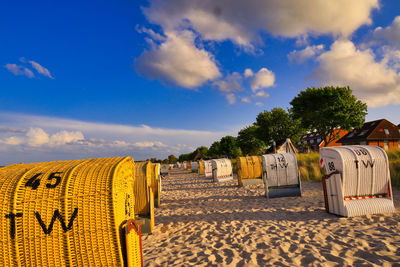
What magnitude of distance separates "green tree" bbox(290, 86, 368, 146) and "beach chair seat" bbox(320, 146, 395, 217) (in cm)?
2861

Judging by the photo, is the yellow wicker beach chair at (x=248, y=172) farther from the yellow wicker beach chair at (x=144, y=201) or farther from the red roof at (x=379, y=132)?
the red roof at (x=379, y=132)

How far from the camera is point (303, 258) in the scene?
397 cm

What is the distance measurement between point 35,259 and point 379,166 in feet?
25.8

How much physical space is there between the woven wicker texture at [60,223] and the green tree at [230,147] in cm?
6051

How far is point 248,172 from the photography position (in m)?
14.0

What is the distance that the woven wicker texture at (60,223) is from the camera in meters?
2.44

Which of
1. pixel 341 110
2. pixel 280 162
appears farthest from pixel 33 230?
pixel 341 110

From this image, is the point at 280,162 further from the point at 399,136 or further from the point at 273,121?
the point at 399,136

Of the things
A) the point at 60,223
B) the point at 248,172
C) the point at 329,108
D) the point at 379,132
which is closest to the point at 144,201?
the point at 60,223

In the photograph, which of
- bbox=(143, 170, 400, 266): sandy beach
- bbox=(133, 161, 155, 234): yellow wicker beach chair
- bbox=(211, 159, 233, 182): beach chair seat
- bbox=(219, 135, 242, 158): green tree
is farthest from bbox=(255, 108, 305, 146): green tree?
bbox=(133, 161, 155, 234): yellow wicker beach chair

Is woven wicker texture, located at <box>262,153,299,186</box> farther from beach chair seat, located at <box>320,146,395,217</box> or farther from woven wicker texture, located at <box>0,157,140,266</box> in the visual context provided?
A: woven wicker texture, located at <box>0,157,140,266</box>

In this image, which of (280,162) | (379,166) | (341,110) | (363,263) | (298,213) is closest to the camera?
(363,263)

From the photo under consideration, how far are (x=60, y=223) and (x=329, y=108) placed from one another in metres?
35.5

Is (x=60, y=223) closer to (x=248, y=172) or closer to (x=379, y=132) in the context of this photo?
(x=248, y=172)
